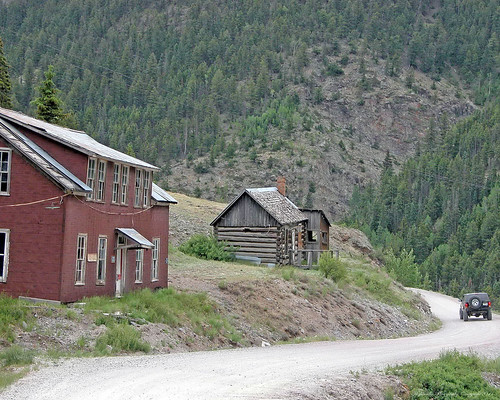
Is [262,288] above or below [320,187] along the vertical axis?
below

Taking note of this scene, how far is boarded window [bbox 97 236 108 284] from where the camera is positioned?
1084 inches

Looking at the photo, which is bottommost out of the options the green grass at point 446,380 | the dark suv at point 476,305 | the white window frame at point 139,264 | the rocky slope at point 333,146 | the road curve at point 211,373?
the green grass at point 446,380

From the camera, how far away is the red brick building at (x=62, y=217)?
80.9 feet

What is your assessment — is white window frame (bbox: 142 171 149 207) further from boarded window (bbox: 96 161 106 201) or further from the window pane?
the window pane

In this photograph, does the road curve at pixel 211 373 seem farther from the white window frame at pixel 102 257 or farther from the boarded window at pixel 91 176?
the boarded window at pixel 91 176

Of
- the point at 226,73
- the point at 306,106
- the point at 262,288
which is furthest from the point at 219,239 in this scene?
the point at 226,73

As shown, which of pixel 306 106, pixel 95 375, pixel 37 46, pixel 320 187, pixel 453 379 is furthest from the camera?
pixel 37 46

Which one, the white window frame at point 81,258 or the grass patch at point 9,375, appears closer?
the grass patch at point 9,375

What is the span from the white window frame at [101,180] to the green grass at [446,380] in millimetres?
12812

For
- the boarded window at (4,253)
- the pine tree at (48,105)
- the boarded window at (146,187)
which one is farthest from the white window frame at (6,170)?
the pine tree at (48,105)

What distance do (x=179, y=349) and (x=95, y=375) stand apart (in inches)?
305

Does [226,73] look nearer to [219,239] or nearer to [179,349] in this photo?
[219,239]

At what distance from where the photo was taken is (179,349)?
24344 mm

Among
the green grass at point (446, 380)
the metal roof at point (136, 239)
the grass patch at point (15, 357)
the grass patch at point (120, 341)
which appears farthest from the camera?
the metal roof at point (136, 239)
